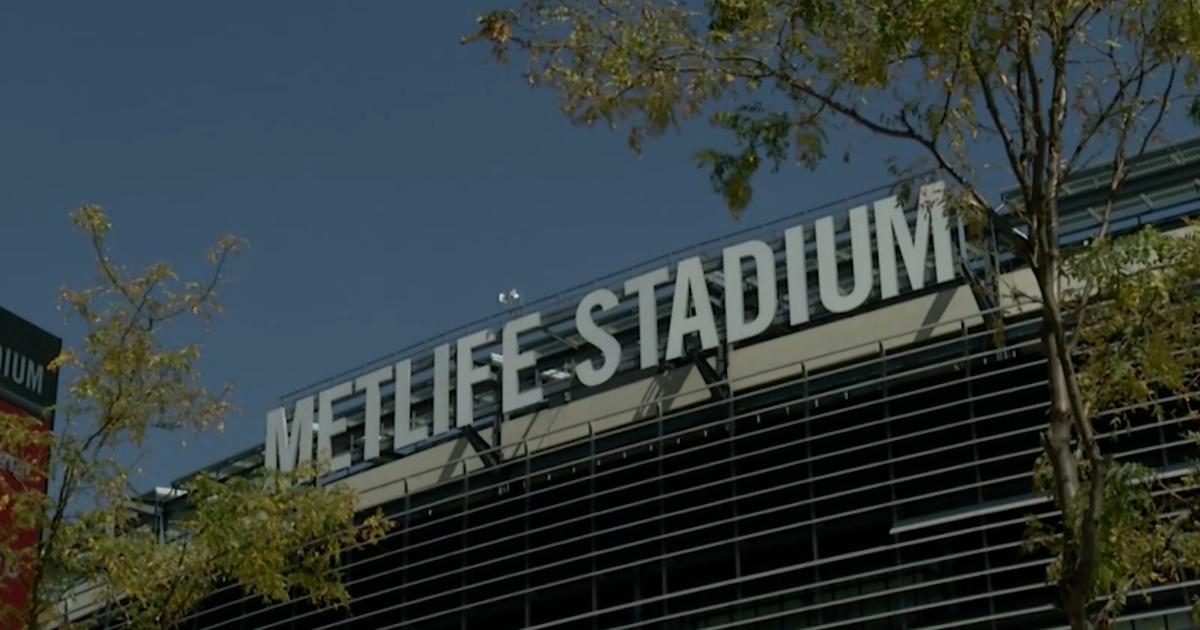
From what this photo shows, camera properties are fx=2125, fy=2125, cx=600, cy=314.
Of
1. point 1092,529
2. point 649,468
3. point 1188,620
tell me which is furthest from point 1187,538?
point 649,468

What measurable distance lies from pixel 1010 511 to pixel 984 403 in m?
2.09

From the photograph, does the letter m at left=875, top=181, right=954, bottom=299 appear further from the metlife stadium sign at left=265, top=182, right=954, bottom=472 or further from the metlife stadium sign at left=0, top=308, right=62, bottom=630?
the metlife stadium sign at left=0, top=308, right=62, bottom=630

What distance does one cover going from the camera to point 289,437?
4284 cm

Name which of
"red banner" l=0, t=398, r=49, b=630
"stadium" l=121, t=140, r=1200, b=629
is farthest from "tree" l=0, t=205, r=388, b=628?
"stadium" l=121, t=140, r=1200, b=629

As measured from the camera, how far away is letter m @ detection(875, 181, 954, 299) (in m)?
34.0

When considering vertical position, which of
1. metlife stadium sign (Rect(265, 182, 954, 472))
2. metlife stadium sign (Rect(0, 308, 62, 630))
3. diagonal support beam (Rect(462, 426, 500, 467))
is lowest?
diagonal support beam (Rect(462, 426, 500, 467))

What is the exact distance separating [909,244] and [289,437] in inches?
569

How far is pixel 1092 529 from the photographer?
14.8 m

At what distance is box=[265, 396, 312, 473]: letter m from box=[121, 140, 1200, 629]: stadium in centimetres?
58

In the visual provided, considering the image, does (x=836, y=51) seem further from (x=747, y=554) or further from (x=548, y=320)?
(x=548, y=320)

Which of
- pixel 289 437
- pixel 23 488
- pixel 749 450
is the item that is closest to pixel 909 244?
pixel 749 450

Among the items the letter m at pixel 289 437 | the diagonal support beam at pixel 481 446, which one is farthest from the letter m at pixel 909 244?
the letter m at pixel 289 437

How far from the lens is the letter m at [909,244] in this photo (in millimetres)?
34031

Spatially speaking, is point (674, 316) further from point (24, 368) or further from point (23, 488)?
point (23, 488)
